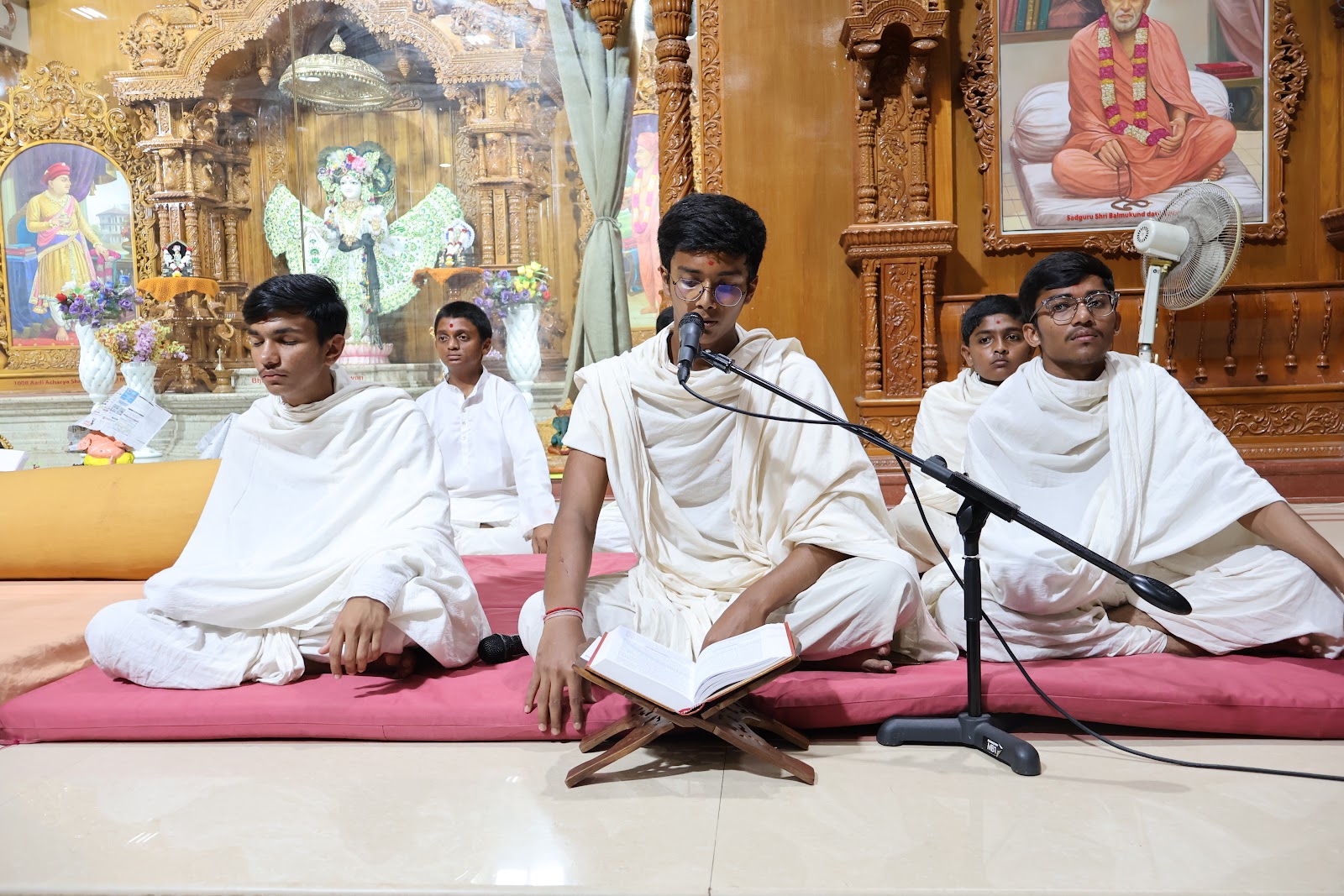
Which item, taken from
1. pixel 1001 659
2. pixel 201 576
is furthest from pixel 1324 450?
pixel 201 576

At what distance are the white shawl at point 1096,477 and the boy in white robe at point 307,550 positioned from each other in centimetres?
136

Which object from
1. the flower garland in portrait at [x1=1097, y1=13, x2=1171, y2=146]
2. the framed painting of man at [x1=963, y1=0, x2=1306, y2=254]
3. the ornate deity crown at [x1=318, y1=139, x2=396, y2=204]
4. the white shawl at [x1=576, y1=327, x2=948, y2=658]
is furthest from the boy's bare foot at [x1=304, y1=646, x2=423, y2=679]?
the ornate deity crown at [x1=318, y1=139, x2=396, y2=204]

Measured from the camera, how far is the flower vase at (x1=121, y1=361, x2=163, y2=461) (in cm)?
689

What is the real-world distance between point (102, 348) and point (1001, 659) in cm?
678

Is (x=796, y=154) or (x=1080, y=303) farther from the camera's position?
(x=796, y=154)

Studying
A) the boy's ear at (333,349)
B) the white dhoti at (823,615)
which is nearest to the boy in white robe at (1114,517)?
the white dhoti at (823,615)

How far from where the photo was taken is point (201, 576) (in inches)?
102

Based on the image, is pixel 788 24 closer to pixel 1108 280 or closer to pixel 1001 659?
pixel 1108 280

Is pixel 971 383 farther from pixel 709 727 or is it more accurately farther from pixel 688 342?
pixel 709 727

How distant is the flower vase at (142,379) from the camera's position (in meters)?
6.89

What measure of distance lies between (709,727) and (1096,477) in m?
1.44

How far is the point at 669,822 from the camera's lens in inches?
74.0

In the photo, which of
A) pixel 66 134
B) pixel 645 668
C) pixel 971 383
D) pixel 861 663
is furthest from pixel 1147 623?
pixel 66 134

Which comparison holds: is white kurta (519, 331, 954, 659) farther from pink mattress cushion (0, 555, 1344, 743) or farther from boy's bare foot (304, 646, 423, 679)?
boy's bare foot (304, 646, 423, 679)
